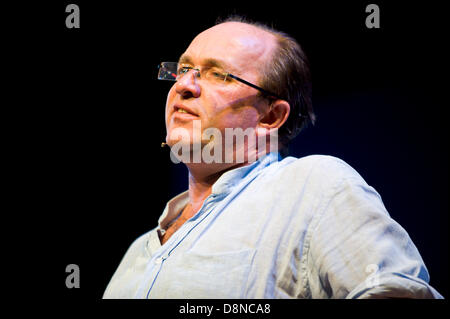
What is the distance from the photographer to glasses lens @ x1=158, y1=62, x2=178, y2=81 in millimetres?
1678

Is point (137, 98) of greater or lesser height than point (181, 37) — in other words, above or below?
below

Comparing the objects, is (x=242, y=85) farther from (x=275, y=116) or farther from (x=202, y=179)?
(x=202, y=179)

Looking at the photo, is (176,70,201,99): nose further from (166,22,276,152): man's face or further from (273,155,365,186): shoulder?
(273,155,365,186): shoulder

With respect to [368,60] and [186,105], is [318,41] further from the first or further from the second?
[186,105]

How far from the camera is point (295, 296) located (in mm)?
1021

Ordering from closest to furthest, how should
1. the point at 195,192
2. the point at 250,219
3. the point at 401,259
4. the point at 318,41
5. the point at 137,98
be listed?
the point at 401,259 < the point at 250,219 < the point at 195,192 < the point at 318,41 < the point at 137,98

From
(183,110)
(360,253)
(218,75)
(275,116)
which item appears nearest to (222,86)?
(218,75)

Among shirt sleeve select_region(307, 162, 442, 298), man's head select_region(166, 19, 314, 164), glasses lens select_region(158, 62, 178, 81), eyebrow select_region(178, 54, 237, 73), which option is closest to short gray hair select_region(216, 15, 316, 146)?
man's head select_region(166, 19, 314, 164)

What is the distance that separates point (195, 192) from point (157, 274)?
47cm

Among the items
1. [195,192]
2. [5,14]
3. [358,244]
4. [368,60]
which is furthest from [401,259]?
[5,14]

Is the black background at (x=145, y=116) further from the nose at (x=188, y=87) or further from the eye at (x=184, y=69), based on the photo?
the nose at (x=188, y=87)

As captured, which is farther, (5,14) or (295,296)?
(5,14)

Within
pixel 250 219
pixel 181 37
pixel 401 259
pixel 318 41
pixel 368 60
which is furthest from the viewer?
pixel 181 37

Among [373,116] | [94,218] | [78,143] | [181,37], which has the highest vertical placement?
[181,37]
